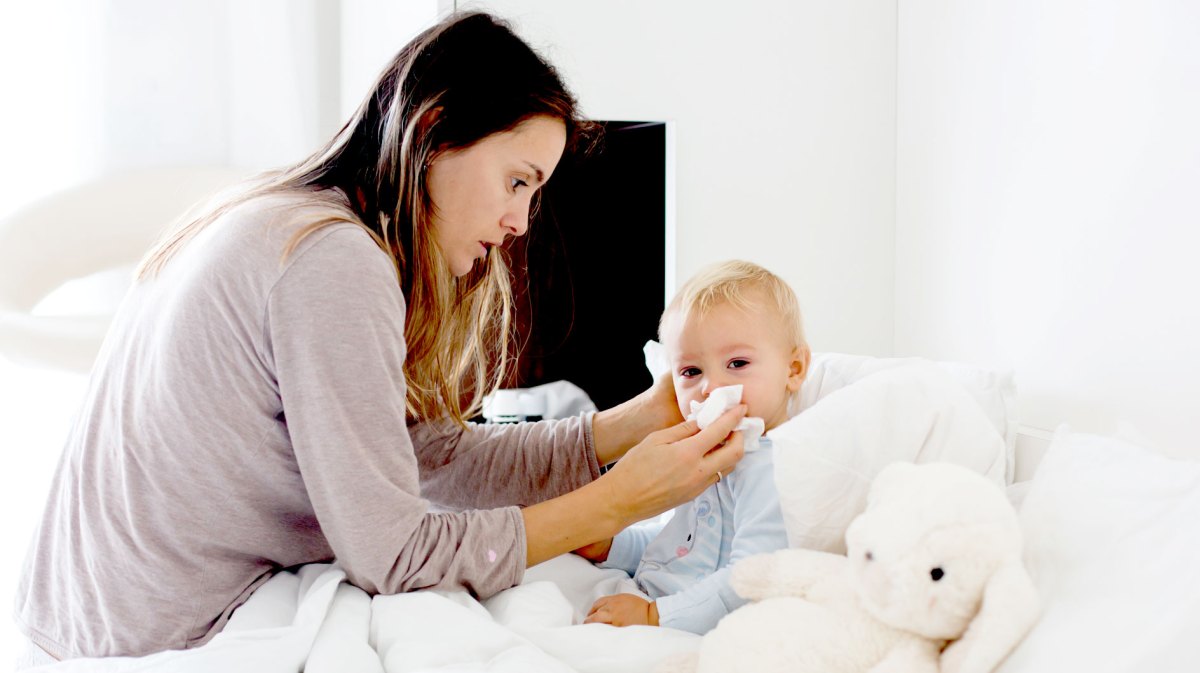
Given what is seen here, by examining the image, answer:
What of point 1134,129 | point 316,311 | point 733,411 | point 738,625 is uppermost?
point 1134,129

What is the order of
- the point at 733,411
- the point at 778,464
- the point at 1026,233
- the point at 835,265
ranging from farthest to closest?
the point at 835,265, the point at 1026,233, the point at 733,411, the point at 778,464

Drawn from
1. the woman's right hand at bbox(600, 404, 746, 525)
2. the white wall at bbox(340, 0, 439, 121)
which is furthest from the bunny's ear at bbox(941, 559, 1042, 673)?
the white wall at bbox(340, 0, 439, 121)

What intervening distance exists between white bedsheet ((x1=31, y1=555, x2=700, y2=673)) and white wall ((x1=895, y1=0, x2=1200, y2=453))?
689mm

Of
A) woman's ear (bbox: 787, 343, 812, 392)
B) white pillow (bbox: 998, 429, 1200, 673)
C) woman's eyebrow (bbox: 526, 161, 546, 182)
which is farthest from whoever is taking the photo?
woman's ear (bbox: 787, 343, 812, 392)

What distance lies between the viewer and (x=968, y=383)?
122cm

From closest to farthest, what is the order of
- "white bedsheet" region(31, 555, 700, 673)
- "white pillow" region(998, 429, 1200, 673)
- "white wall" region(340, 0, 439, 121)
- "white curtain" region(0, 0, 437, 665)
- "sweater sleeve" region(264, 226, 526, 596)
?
1. "white pillow" region(998, 429, 1200, 673)
2. "white bedsheet" region(31, 555, 700, 673)
3. "sweater sleeve" region(264, 226, 526, 596)
4. "white wall" region(340, 0, 439, 121)
5. "white curtain" region(0, 0, 437, 665)

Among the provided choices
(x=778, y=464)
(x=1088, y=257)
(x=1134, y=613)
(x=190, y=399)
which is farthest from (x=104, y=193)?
(x=1134, y=613)

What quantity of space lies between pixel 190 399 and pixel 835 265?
67.9 inches

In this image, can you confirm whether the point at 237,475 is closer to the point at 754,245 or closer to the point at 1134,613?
the point at 1134,613

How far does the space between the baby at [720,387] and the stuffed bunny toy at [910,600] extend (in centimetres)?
25

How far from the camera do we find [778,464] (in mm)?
923

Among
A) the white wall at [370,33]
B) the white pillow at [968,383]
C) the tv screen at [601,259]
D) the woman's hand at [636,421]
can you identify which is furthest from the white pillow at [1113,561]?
the white wall at [370,33]

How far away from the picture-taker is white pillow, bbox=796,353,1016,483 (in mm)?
1206

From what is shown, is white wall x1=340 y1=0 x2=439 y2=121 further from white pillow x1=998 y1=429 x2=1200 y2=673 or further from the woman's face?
white pillow x1=998 y1=429 x2=1200 y2=673
